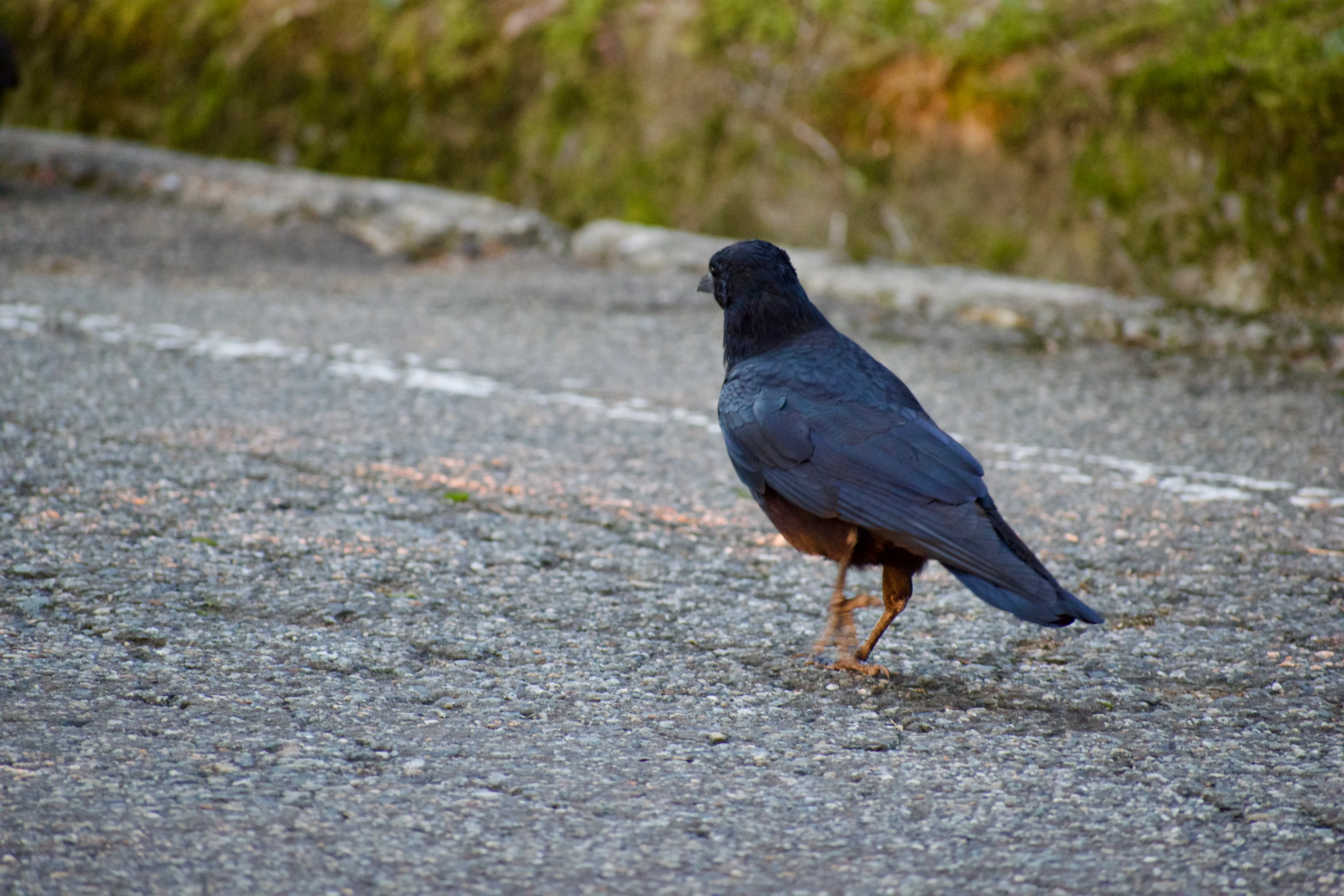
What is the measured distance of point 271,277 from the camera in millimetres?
9109

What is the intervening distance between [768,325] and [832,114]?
5.86m

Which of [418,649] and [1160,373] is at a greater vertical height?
[1160,373]

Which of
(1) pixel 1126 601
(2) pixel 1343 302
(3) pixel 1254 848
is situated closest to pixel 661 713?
(3) pixel 1254 848

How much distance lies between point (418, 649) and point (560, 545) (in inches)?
38.5

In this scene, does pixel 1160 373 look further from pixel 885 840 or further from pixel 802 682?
pixel 885 840

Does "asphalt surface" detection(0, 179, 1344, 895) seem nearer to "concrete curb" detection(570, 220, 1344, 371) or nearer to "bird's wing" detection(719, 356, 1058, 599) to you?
"bird's wing" detection(719, 356, 1058, 599)

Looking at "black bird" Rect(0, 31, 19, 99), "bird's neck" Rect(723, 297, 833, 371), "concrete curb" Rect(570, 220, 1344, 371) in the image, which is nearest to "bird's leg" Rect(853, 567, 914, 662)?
"bird's neck" Rect(723, 297, 833, 371)

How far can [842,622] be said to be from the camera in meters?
3.57

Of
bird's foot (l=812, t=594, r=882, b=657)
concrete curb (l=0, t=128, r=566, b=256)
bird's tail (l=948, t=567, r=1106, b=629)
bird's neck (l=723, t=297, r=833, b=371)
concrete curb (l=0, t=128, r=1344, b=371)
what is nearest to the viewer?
bird's tail (l=948, t=567, r=1106, b=629)

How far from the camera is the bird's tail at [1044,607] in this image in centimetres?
294

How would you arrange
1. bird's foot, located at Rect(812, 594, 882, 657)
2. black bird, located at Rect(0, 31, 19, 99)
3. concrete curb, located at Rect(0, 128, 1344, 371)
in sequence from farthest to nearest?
1. black bird, located at Rect(0, 31, 19, 99)
2. concrete curb, located at Rect(0, 128, 1344, 371)
3. bird's foot, located at Rect(812, 594, 882, 657)

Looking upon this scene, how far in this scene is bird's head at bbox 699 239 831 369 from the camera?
4004mm

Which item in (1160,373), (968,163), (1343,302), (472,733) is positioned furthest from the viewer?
(968,163)

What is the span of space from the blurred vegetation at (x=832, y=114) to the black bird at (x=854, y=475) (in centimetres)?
501
